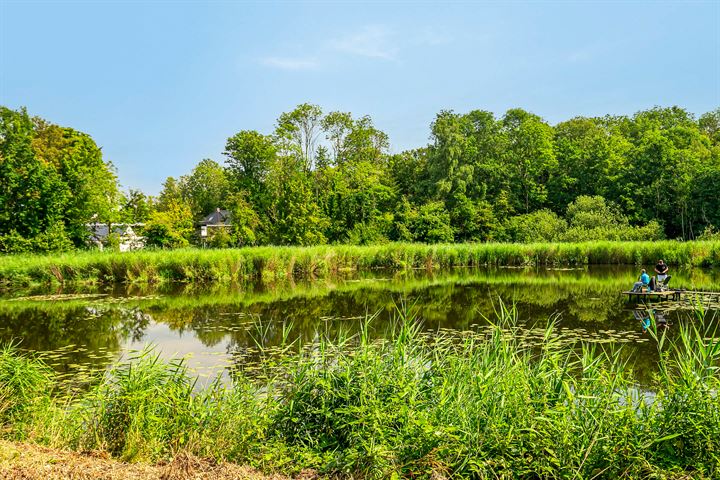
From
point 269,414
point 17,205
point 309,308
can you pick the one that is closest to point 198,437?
point 269,414

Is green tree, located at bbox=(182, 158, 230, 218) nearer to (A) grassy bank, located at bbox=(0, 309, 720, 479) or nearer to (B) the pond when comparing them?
(B) the pond

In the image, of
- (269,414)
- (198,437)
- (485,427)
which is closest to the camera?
(485,427)

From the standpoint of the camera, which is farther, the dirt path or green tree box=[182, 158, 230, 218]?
green tree box=[182, 158, 230, 218]

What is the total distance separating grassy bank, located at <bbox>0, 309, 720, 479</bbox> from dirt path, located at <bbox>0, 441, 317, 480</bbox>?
0.76 feet

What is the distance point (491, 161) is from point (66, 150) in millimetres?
39543

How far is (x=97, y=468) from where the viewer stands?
349 centimetres

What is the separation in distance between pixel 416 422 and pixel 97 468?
215cm

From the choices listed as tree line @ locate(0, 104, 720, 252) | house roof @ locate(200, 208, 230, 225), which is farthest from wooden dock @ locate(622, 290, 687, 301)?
house roof @ locate(200, 208, 230, 225)

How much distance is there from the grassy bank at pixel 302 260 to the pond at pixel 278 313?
9.46 feet

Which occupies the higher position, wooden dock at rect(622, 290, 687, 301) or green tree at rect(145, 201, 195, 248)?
green tree at rect(145, 201, 195, 248)

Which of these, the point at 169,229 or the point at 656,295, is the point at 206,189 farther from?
the point at 656,295

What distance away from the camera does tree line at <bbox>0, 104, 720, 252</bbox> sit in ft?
115

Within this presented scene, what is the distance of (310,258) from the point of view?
29094mm

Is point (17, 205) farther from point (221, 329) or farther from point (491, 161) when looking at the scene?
point (491, 161)
